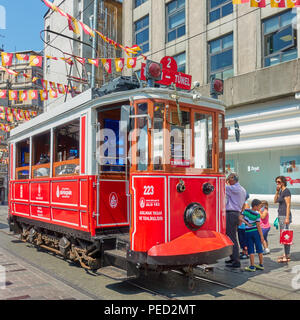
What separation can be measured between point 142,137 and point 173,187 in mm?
Result: 875

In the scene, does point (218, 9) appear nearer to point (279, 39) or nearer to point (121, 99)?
point (279, 39)

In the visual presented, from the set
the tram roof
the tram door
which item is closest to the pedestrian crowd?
the tram roof

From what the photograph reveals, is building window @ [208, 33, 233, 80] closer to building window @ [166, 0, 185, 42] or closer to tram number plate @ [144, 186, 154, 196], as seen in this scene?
building window @ [166, 0, 185, 42]

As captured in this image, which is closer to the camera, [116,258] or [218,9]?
[116,258]

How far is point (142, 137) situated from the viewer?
→ 5.42 m

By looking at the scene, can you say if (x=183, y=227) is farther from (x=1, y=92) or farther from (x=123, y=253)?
(x=1, y=92)

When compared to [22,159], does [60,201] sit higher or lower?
lower

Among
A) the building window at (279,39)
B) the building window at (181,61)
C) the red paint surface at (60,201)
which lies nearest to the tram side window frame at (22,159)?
the red paint surface at (60,201)

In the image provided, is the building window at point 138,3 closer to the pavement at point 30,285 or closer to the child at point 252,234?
the child at point 252,234

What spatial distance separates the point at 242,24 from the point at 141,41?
6768 mm

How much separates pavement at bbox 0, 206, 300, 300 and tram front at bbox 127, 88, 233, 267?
0.75 meters

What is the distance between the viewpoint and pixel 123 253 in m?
5.66

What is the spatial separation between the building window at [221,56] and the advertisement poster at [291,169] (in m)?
4.18

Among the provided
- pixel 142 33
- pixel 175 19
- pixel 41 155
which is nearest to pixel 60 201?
pixel 41 155
